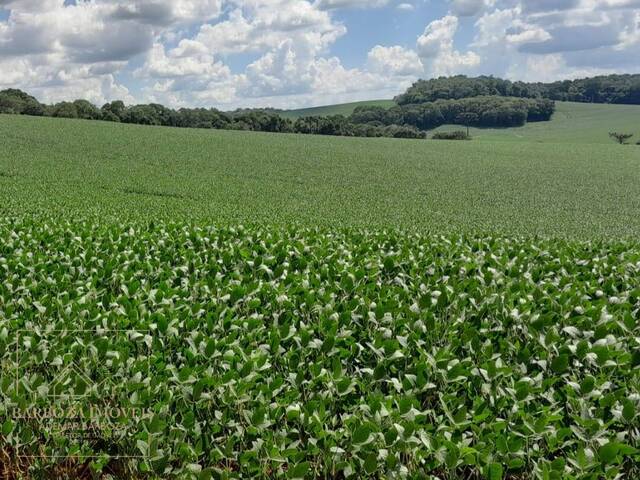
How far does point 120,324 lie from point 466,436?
3.33m

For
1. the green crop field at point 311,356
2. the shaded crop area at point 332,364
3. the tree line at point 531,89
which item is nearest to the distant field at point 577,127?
the tree line at point 531,89

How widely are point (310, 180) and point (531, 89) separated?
116m

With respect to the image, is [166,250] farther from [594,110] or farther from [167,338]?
[594,110]

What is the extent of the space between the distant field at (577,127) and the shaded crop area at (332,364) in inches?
3448

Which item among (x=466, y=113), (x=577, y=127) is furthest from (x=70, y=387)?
(x=466, y=113)

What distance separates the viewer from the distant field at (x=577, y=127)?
312 feet

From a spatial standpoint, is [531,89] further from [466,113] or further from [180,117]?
[180,117]

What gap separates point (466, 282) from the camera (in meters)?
7.68

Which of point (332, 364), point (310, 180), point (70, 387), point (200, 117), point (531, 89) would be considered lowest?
point (332, 364)

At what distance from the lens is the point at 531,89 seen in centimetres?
13975

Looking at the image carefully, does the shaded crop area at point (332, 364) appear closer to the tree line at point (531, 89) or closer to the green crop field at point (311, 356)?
the green crop field at point (311, 356)

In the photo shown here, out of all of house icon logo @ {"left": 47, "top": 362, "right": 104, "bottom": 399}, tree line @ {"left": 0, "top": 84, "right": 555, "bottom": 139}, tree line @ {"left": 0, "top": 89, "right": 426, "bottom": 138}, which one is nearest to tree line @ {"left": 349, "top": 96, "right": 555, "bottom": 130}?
tree line @ {"left": 0, "top": 84, "right": 555, "bottom": 139}

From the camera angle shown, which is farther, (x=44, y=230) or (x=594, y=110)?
(x=594, y=110)

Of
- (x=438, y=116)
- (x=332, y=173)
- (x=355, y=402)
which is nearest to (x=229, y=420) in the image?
(x=355, y=402)
